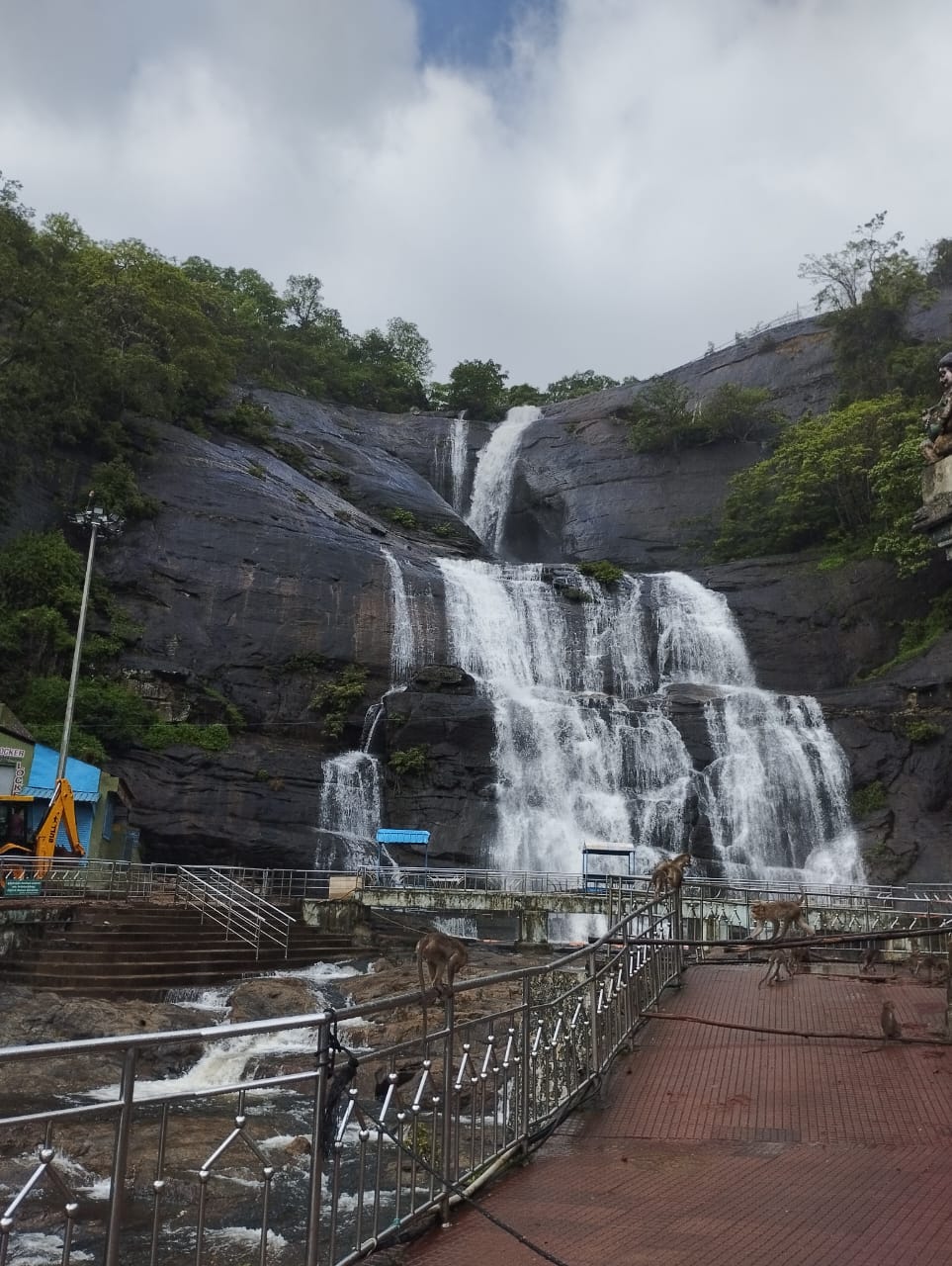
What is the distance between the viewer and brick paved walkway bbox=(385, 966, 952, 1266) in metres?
4.54

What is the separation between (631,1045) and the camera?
8664 mm

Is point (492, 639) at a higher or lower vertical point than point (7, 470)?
lower

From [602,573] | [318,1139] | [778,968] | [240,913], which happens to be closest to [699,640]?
[602,573]

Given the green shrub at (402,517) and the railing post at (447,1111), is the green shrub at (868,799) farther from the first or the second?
the railing post at (447,1111)

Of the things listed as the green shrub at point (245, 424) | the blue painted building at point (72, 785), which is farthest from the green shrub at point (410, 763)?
the green shrub at point (245, 424)

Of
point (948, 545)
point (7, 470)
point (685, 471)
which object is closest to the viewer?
point (948, 545)

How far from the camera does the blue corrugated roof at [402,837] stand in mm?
27859

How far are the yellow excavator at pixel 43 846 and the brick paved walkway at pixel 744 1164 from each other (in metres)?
15.7

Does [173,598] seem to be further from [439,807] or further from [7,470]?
[439,807]

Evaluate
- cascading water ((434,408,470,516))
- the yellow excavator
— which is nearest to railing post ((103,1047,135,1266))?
the yellow excavator

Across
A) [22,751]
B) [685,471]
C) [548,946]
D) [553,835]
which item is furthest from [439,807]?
[685,471]

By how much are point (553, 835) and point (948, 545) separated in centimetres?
1821

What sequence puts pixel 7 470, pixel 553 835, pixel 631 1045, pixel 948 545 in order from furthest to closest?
pixel 7 470, pixel 553 835, pixel 948 545, pixel 631 1045

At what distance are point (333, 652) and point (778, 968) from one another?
2359cm
